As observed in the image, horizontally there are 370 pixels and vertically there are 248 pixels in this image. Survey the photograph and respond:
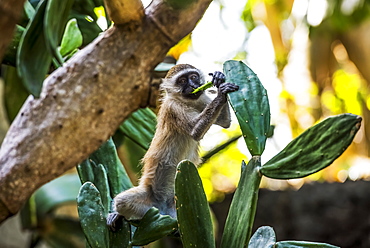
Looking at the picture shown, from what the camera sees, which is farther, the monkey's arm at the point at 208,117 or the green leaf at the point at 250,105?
the monkey's arm at the point at 208,117

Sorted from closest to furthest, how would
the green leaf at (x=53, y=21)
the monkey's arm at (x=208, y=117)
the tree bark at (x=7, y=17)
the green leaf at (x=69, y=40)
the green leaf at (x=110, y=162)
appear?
the tree bark at (x=7, y=17)
the green leaf at (x=53, y=21)
the monkey's arm at (x=208, y=117)
the green leaf at (x=110, y=162)
the green leaf at (x=69, y=40)

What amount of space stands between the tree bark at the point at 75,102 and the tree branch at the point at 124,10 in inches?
1.2

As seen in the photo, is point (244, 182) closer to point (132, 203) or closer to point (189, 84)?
point (132, 203)

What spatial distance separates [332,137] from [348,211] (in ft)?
13.7

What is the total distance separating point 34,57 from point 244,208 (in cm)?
69

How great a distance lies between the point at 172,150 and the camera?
2.13m

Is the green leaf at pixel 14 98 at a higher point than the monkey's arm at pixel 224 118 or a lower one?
higher

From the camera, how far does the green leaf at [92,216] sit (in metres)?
1.64

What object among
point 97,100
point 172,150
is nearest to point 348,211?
point 172,150

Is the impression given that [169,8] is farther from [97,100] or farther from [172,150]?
[172,150]

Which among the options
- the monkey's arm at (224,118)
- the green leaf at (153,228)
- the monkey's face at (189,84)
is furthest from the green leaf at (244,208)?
the monkey's face at (189,84)

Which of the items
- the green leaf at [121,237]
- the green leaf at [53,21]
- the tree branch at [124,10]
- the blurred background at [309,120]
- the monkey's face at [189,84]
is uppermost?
the green leaf at [53,21]

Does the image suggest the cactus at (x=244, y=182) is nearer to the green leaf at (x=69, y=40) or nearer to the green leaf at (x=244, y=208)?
the green leaf at (x=244, y=208)

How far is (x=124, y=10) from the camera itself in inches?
69.0
